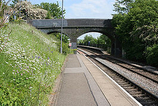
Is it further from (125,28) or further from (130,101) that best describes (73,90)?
(125,28)

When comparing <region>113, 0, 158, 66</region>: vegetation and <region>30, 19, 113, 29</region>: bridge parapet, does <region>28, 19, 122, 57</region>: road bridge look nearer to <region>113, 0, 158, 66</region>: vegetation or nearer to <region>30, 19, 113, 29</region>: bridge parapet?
<region>30, 19, 113, 29</region>: bridge parapet

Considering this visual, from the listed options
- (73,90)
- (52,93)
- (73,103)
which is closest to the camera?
(73,103)

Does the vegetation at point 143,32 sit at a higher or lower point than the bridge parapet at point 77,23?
lower

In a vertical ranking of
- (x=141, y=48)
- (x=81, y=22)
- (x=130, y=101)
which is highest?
(x=81, y=22)

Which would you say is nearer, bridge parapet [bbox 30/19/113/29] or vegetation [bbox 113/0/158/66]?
vegetation [bbox 113/0/158/66]

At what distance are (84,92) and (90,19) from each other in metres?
31.6

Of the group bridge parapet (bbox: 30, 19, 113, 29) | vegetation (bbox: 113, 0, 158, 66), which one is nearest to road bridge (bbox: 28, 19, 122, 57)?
bridge parapet (bbox: 30, 19, 113, 29)

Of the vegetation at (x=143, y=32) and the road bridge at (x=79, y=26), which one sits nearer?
the vegetation at (x=143, y=32)

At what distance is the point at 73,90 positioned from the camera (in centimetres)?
748

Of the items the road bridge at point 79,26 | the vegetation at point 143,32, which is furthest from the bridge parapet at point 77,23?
the vegetation at point 143,32

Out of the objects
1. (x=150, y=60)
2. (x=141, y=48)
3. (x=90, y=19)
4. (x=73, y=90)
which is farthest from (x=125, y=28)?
(x=73, y=90)

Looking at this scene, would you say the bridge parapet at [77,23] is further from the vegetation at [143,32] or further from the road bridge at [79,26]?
the vegetation at [143,32]

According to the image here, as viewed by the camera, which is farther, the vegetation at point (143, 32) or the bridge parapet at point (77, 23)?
the bridge parapet at point (77, 23)

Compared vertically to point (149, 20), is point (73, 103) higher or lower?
lower
